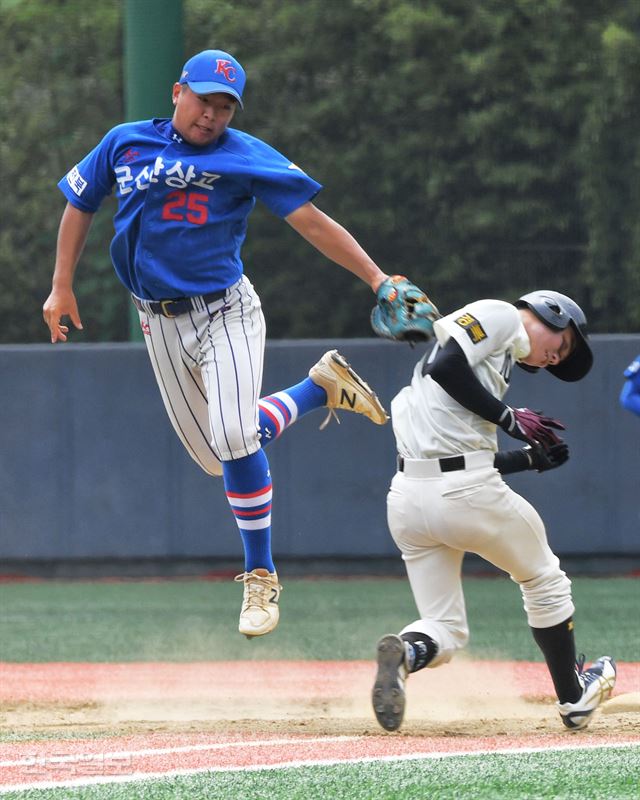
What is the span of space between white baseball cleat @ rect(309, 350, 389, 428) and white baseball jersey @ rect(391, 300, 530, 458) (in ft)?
3.57

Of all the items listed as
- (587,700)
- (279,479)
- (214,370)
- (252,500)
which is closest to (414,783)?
(587,700)

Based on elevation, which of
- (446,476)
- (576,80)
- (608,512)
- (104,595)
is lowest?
(104,595)

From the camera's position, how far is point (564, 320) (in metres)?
4.41

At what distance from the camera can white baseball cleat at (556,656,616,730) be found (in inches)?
180

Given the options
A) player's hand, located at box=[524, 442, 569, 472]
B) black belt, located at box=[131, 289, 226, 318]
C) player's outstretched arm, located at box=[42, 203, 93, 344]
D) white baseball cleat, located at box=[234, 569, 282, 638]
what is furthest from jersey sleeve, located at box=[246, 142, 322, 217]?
white baseball cleat, located at box=[234, 569, 282, 638]

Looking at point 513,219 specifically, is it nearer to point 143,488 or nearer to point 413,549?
point 143,488

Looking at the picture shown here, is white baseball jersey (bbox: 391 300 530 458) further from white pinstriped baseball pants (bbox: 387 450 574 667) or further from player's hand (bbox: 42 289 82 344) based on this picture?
player's hand (bbox: 42 289 82 344)

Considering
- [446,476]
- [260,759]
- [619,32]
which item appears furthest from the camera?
[619,32]

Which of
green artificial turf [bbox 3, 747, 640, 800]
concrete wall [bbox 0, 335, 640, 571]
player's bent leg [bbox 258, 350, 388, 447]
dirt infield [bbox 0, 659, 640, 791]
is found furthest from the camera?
concrete wall [bbox 0, 335, 640, 571]

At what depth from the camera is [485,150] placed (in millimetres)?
9375

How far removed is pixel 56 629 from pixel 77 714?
7.40 ft

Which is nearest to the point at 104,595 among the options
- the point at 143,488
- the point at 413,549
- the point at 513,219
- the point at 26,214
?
the point at 143,488

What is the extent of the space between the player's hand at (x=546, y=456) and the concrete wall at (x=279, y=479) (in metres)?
4.44

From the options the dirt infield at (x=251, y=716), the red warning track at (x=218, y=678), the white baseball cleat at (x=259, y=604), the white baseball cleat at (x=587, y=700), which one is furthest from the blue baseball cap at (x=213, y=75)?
the red warning track at (x=218, y=678)
